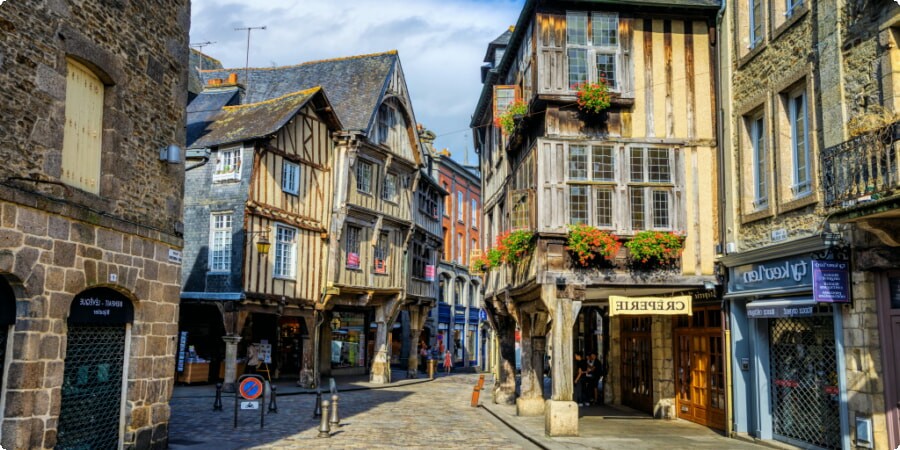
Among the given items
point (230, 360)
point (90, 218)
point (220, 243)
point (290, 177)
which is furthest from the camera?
point (290, 177)

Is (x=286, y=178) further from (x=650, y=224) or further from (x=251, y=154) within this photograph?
(x=650, y=224)

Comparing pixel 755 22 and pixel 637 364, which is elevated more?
pixel 755 22

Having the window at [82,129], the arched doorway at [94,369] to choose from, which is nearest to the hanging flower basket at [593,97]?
the window at [82,129]

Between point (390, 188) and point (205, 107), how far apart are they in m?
7.00

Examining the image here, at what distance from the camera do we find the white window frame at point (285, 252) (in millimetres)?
23188

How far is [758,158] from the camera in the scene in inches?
489

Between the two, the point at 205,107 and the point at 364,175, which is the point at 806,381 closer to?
the point at 364,175

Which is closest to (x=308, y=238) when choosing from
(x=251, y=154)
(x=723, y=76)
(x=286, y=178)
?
(x=286, y=178)

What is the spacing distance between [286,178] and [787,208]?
16.1 metres

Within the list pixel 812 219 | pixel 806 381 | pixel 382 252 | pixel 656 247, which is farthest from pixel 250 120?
pixel 806 381

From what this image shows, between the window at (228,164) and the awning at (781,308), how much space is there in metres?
15.4

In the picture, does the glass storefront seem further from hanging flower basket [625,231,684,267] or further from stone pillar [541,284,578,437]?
hanging flower basket [625,231,684,267]

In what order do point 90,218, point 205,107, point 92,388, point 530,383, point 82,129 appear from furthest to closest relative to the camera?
1. point 205,107
2. point 530,383
3. point 92,388
4. point 82,129
5. point 90,218

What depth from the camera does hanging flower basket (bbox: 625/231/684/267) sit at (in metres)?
13.1
